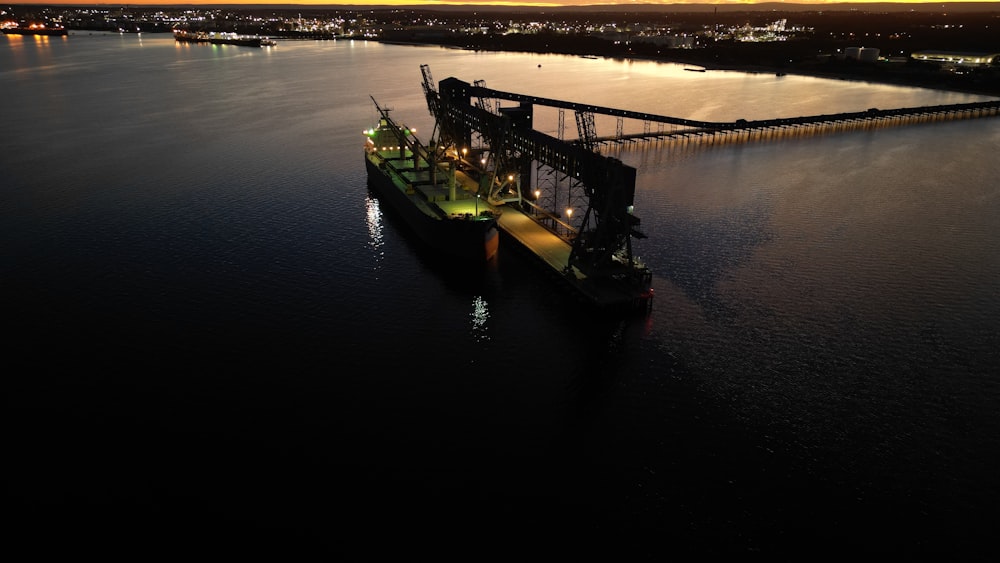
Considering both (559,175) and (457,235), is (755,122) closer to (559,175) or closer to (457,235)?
(559,175)

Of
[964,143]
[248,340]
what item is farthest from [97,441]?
[964,143]

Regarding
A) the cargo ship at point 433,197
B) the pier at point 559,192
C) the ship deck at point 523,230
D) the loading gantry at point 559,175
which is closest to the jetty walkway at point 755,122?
the pier at point 559,192

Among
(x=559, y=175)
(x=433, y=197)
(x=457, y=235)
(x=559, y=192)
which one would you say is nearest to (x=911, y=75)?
(x=559, y=175)

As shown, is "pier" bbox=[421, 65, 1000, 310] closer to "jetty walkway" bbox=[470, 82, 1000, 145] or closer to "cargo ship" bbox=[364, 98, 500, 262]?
"jetty walkway" bbox=[470, 82, 1000, 145]

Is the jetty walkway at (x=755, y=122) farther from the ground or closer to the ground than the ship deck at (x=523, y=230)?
farther from the ground

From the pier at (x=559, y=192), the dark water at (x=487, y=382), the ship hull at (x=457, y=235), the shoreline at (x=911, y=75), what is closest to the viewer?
the dark water at (x=487, y=382)

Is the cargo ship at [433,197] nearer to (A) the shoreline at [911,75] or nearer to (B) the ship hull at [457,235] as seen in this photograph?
(B) the ship hull at [457,235]

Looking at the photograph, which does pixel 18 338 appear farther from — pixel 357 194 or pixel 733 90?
pixel 733 90
